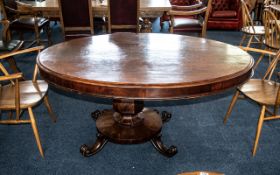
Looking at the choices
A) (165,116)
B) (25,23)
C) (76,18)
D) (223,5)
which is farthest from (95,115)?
(223,5)

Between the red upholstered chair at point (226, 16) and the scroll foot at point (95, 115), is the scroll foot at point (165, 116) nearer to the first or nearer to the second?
the scroll foot at point (95, 115)

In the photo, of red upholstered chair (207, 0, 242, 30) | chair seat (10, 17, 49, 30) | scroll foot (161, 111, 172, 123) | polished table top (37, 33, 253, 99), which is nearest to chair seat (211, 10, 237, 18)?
red upholstered chair (207, 0, 242, 30)

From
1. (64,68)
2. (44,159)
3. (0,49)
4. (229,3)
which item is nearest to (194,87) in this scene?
(64,68)

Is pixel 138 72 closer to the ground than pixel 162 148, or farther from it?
farther from it

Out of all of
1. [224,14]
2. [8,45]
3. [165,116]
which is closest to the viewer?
[165,116]

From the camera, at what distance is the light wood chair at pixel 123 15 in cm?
337

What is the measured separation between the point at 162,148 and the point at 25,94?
41.9 inches

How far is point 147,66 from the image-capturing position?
151cm

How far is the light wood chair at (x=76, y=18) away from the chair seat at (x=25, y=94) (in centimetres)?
139

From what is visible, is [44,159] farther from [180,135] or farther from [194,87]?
[194,87]

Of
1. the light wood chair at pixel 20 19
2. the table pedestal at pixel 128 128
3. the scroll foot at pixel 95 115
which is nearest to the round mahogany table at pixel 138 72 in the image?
the table pedestal at pixel 128 128

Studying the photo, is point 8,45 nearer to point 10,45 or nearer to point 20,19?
point 10,45

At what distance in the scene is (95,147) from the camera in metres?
2.03

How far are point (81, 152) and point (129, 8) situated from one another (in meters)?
2.02
